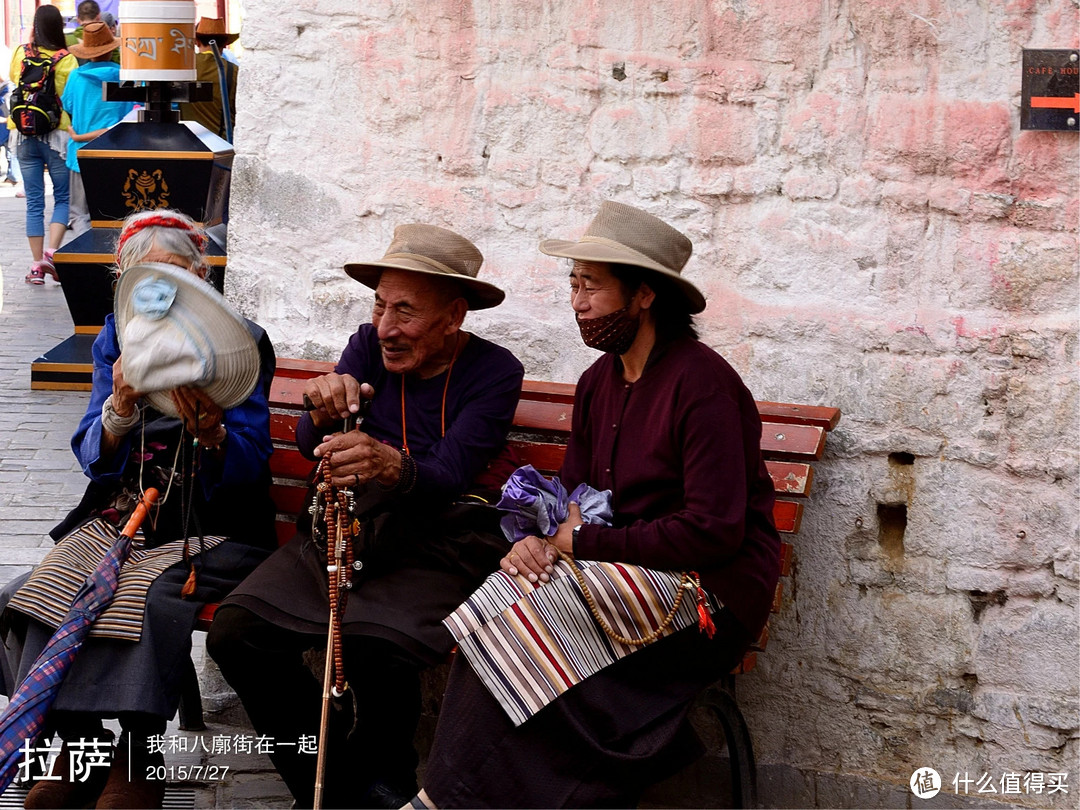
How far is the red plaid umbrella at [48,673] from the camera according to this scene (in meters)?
3.27

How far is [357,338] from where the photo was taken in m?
3.82

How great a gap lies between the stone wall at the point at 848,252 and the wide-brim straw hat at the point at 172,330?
1.10 meters

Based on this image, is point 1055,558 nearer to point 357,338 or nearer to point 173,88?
point 357,338

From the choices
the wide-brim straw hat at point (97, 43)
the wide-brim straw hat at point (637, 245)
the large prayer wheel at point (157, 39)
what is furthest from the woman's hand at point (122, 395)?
the wide-brim straw hat at point (97, 43)

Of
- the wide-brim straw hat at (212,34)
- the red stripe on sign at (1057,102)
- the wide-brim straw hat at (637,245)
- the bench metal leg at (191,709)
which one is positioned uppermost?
the wide-brim straw hat at (212,34)

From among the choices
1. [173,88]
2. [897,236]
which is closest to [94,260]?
[173,88]

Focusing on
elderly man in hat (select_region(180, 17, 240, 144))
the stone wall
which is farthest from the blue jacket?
the stone wall

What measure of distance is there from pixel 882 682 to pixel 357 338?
6.02 feet

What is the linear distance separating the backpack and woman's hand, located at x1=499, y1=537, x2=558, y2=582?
8.64 meters

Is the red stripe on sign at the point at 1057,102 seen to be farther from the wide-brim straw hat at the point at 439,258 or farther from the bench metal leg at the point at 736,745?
the bench metal leg at the point at 736,745

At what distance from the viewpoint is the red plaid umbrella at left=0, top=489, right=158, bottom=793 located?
327cm

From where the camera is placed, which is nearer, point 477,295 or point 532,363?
point 477,295

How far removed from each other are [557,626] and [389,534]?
0.65 metres

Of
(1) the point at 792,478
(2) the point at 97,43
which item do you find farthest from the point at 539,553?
(2) the point at 97,43
